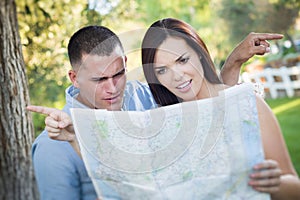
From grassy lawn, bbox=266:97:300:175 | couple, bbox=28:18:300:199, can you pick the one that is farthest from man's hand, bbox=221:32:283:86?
grassy lawn, bbox=266:97:300:175

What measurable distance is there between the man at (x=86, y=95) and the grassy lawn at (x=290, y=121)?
3767 millimetres

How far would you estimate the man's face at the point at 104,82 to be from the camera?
219 cm

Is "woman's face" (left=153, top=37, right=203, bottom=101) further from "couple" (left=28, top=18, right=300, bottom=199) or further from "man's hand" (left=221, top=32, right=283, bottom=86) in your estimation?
"man's hand" (left=221, top=32, right=283, bottom=86)

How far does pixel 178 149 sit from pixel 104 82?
62 cm

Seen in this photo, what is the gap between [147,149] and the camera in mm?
1706

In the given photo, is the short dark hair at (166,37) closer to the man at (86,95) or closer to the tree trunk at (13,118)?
the man at (86,95)

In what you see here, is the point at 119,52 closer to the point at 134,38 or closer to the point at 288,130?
the point at 134,38

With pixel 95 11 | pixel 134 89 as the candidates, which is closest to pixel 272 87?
pixel 95 11

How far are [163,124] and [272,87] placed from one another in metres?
9.92

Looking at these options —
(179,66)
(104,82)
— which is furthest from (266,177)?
(104,82)

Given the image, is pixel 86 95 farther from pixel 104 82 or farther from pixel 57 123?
pixel 57 123

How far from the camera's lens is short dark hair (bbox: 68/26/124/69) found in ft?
7.40

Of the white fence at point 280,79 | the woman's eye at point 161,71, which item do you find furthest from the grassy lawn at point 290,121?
the woman's eye at point 161,71

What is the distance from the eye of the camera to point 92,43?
7.57 ft
